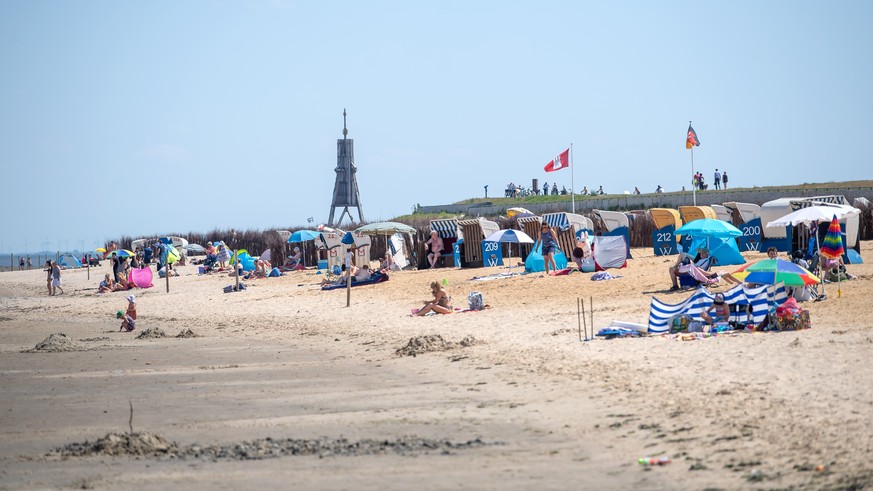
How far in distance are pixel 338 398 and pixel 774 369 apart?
14.1 ft

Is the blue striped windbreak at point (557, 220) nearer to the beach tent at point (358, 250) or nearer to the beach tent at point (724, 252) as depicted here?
the beach tent at point (358, 250)

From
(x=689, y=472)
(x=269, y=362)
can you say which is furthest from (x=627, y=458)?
(x=269, y=362)

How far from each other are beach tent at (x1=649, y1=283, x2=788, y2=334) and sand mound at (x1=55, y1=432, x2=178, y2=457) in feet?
21.9

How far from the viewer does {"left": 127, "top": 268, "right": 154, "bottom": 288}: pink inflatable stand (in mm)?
29172

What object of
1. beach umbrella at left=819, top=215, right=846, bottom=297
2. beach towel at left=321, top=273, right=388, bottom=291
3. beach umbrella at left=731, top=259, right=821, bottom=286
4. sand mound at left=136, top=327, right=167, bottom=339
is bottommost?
sand mound at left=136, top=327, right=167, bottom=339

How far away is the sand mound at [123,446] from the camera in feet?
24.9

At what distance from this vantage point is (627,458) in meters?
6.82

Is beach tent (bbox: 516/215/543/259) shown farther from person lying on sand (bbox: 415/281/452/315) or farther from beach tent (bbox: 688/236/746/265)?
person lying on sand (bbox: 415/281/452/315)

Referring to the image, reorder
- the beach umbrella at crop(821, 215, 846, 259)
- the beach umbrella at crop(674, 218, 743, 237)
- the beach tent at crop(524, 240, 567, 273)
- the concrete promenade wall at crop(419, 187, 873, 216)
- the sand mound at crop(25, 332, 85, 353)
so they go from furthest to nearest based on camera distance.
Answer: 1. the concrete promenade wall at crop(419, 187, 873, 216)
2. the beach tent at crop(524, 240, 567, 273)
3. the beach umbrella at crop(674, 218, 743, 237)
4. the sand mound at crop(25, 332, 85, 353)
5. the beach umbrella at crop(821, 215, 846, 259)

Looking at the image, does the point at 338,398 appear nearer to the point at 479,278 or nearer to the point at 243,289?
the point at 479,278

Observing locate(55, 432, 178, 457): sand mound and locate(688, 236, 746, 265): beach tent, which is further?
locate(688, 236, 746, 265): beach tent

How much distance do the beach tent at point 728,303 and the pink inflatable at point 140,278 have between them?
2043 centimetres

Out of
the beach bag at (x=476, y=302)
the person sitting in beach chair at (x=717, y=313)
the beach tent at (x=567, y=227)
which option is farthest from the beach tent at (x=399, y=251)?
the person sitting in beach chair at (x=717, y=313)

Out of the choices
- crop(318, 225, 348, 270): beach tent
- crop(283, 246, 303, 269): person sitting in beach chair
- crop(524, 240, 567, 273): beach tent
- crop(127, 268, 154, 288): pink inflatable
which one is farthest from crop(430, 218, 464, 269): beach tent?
crop(127, 268, 154, 288): pink inflatable
